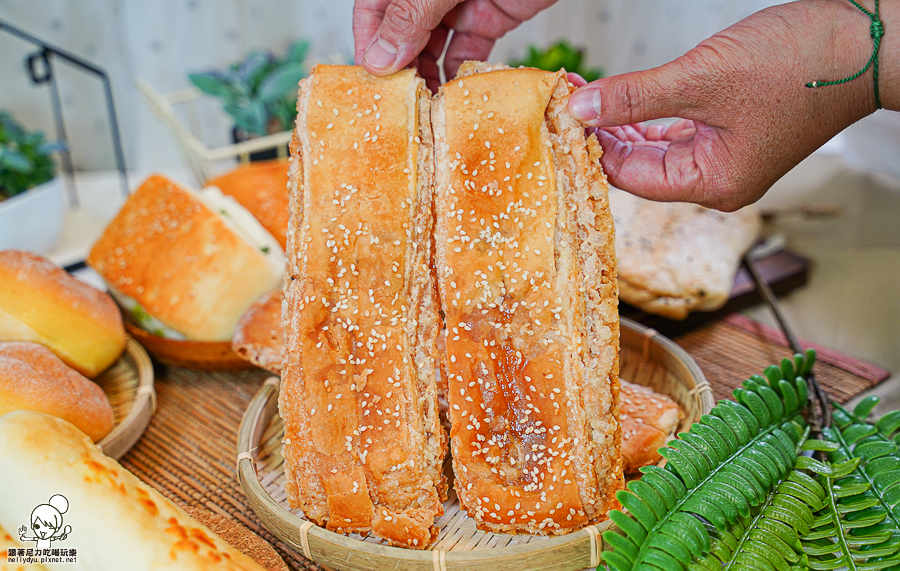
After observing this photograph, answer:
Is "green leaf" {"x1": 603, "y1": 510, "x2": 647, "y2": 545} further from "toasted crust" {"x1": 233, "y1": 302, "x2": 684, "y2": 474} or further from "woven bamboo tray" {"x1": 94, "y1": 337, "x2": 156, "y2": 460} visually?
"woven bamboo tray" {"x1": 94, "y1": 337, "x2": 156, "y2": 460}

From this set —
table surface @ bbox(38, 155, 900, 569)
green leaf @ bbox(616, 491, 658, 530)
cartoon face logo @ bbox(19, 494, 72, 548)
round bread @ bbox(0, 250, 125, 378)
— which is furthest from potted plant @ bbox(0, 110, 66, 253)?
green leaf @ bbox(616, 491, 658, 530)

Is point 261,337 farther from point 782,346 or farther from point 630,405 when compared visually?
point 782,346

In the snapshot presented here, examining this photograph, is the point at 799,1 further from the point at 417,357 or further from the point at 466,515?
the point at 466,515

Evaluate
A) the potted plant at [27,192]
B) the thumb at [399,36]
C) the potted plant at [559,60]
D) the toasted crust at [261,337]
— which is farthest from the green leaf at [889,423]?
the potted plant at [27,192]

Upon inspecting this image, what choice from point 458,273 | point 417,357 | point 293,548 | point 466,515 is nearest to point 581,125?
point 458,273

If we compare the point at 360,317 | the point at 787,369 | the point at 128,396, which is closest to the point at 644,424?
the point at 787,369

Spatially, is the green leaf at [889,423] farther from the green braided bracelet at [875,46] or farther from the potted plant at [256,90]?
the potted plant at [256,90]
